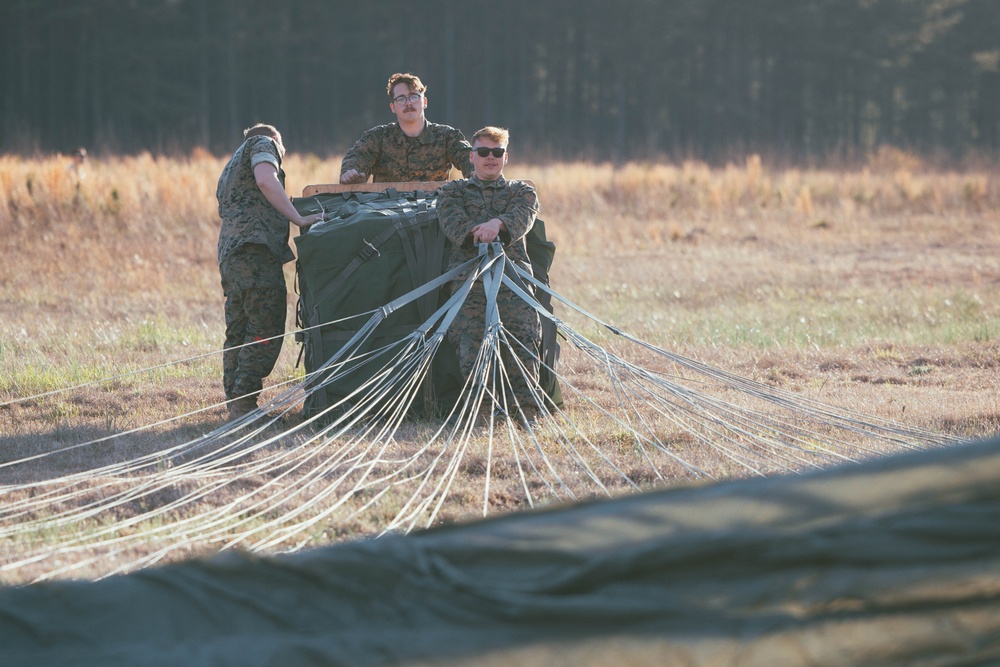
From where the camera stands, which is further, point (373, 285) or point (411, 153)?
point (411, 153)

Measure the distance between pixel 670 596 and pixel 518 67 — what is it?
168 ft

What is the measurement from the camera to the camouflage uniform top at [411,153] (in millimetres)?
7331

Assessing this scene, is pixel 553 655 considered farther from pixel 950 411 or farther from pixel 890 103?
pixel 890 103

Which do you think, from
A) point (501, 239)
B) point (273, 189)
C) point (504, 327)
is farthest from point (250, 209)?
point (504, 327)

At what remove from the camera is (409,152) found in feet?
24.2

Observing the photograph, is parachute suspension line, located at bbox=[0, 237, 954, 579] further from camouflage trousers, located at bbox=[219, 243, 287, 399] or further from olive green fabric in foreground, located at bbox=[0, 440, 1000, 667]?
olive green fabric in foreground, located at bbox=[0, 440, 1000, 667]

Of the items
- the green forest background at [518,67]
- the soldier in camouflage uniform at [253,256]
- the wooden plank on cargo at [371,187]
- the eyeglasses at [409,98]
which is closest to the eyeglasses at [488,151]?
the wooden plank on cargo at [371,187]

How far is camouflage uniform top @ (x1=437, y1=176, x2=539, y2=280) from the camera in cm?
571

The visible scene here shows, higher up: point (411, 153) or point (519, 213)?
point (411, 153)

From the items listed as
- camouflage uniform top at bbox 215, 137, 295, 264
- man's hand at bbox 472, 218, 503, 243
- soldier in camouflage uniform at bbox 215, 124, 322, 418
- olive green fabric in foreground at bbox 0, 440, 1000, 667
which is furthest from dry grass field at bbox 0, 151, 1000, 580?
olive green fabric in foreground at bbox 0, 440, 1000, 667

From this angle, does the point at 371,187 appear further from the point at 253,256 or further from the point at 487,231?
the point at 487,231

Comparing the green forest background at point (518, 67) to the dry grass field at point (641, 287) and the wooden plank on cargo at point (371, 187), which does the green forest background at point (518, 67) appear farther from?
the wooden plank on cargo at point (371, 187)

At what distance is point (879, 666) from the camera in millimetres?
1951

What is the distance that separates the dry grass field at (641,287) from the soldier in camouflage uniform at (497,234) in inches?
24.3
